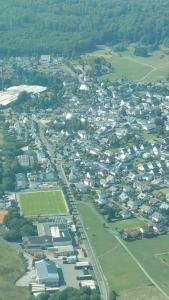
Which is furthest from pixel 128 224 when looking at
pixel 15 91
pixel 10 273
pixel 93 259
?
pixel 15 91

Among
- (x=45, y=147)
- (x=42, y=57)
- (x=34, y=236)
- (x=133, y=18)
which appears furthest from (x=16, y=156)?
(x=133, y=18)

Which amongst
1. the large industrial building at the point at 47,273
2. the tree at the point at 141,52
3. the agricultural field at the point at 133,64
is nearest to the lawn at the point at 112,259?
the large industrial building at the point at 47,273

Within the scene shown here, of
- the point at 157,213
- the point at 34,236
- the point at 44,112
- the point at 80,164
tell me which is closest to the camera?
the point at 34,236

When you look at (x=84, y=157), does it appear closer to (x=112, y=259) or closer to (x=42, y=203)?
(x=42, y=203)

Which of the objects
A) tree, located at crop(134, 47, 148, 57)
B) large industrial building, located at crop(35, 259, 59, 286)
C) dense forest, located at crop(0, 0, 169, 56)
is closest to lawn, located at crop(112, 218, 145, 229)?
large industrial building, located at crop(35, 259, 59, 286)

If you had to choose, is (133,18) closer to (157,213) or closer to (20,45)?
(20,45)

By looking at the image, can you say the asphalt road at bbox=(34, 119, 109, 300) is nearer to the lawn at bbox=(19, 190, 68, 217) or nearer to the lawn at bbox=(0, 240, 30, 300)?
the lawn at bbox=(19, 190, 68, 217)
